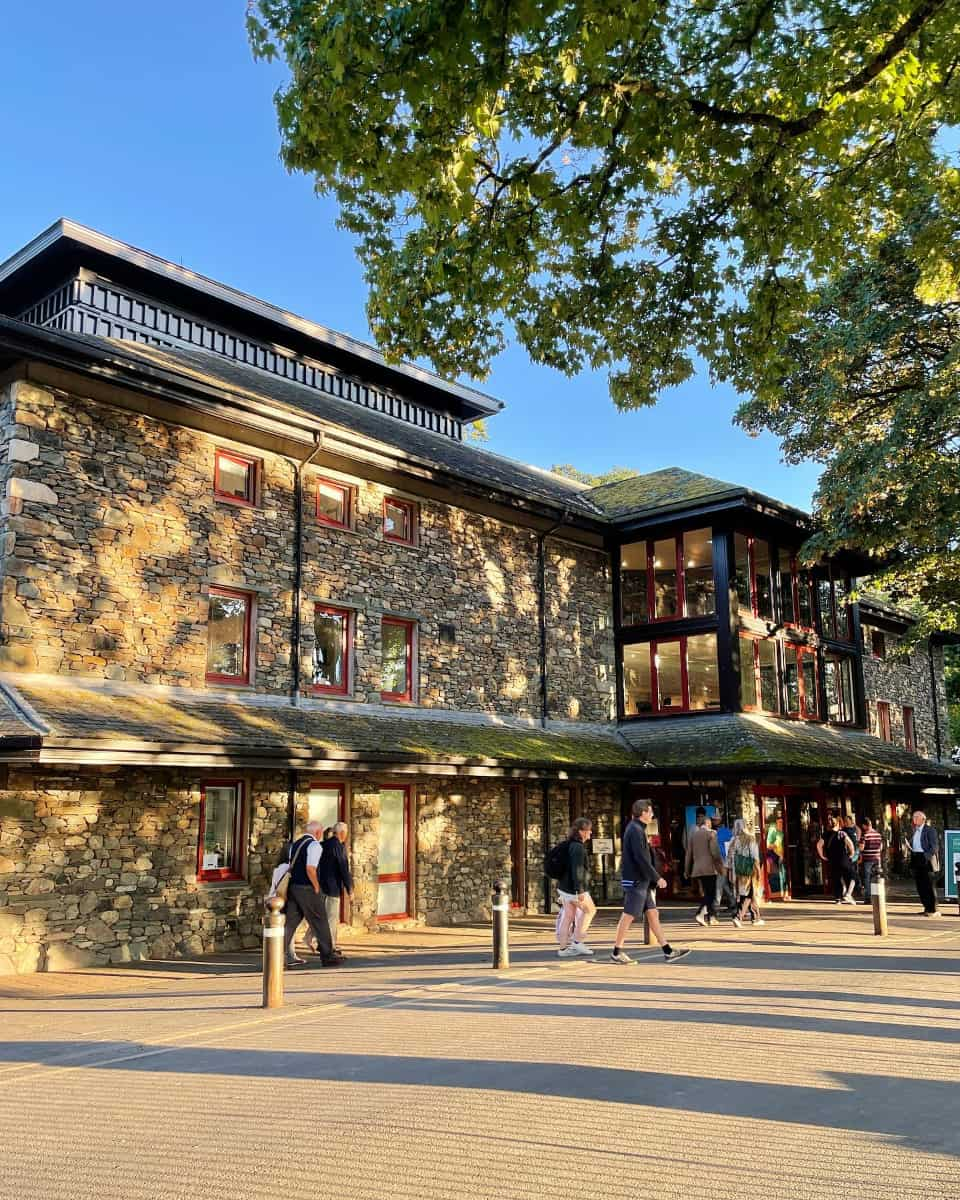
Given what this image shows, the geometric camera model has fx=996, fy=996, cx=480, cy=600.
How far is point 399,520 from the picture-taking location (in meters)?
17.2

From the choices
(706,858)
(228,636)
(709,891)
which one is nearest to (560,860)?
(706,858)

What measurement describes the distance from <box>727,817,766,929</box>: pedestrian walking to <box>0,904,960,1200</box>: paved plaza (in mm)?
3892

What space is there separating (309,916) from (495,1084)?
591cm

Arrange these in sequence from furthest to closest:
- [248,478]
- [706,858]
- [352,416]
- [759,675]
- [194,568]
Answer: [759,675] < [352,416] < [248,478] < [706,858] < [194,568]

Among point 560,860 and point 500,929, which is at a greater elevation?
point 560,860

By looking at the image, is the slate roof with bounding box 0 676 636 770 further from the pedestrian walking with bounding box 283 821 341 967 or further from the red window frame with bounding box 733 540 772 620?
the red window frame with bounding box 733 540 772 620

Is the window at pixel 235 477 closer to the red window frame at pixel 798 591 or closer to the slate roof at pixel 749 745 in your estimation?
the slate roof at pixel 749 745

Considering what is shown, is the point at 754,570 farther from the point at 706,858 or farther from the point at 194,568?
the point at 194,568

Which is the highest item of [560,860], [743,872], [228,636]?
[228,636]

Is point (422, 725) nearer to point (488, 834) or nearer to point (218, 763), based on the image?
point (488, 834)

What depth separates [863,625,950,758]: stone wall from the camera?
90.3 feet

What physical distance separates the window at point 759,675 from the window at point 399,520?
24.2ft

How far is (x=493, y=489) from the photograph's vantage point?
17.9 meters

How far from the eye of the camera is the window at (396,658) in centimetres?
1647
